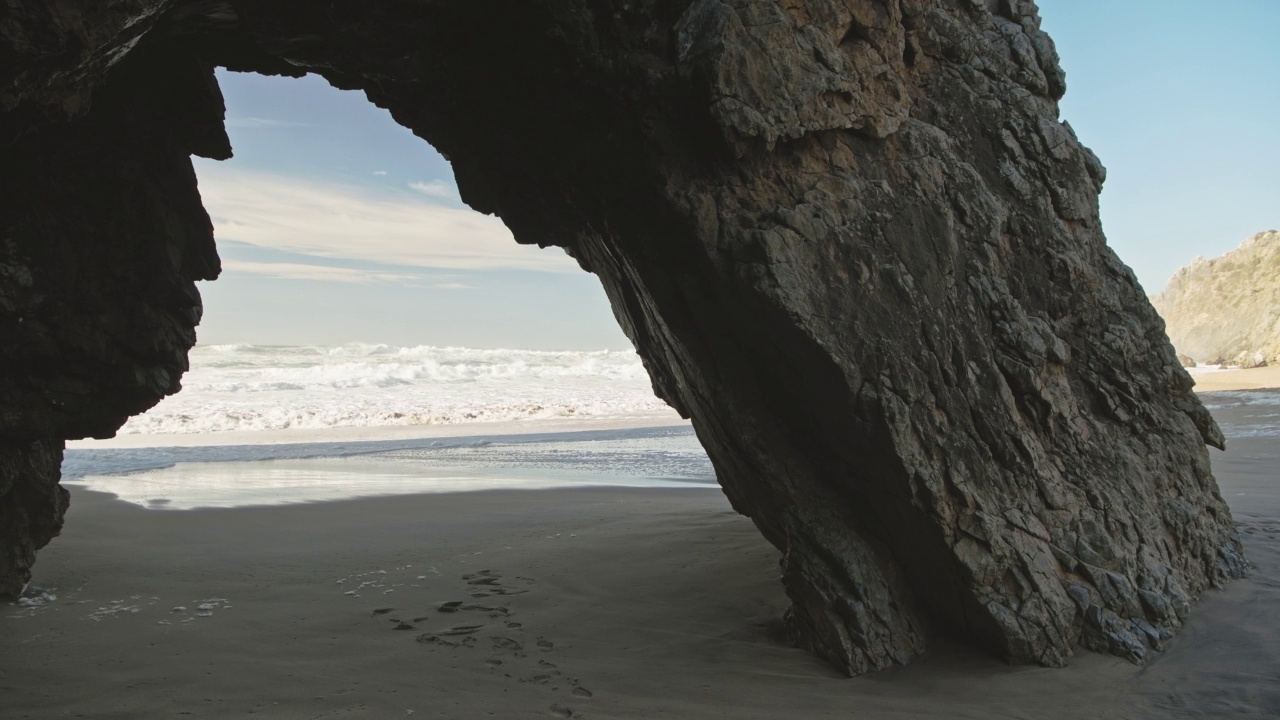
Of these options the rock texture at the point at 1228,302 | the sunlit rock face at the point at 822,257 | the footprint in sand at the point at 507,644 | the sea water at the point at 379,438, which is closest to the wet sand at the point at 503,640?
the footprint in sand at the point at 507,644

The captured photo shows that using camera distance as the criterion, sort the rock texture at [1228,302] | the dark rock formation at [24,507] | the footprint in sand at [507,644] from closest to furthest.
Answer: the footprint in sand at [507,644]
the dark rock formation at [24,507]
the rock texture at [1228,302]

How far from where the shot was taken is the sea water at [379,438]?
43.8 feet

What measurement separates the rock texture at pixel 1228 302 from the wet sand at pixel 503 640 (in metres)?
38.6

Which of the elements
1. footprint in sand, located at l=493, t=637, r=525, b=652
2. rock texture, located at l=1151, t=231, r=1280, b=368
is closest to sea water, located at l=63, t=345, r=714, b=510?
footprint in sand, located at l=493, t=637, r=525, b=652

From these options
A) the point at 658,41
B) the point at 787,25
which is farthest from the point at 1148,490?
the point at 658,41

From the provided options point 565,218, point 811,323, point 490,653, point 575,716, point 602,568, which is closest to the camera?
point 575,716

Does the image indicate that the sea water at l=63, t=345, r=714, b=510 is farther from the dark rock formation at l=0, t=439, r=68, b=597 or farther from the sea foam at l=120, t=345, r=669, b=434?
the dark rock formation at l=0, t=439, r=68, b=597

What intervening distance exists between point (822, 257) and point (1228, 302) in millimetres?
49166

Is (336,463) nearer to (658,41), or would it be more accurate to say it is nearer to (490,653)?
(490,653)

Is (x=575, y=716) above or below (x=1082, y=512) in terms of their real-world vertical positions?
below

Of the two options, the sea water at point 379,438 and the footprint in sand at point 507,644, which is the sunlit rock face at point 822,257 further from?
the sea water at point 379,438

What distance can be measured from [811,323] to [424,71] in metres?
3.08

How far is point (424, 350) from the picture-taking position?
51375 mm

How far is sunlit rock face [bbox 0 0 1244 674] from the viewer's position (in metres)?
4.93
